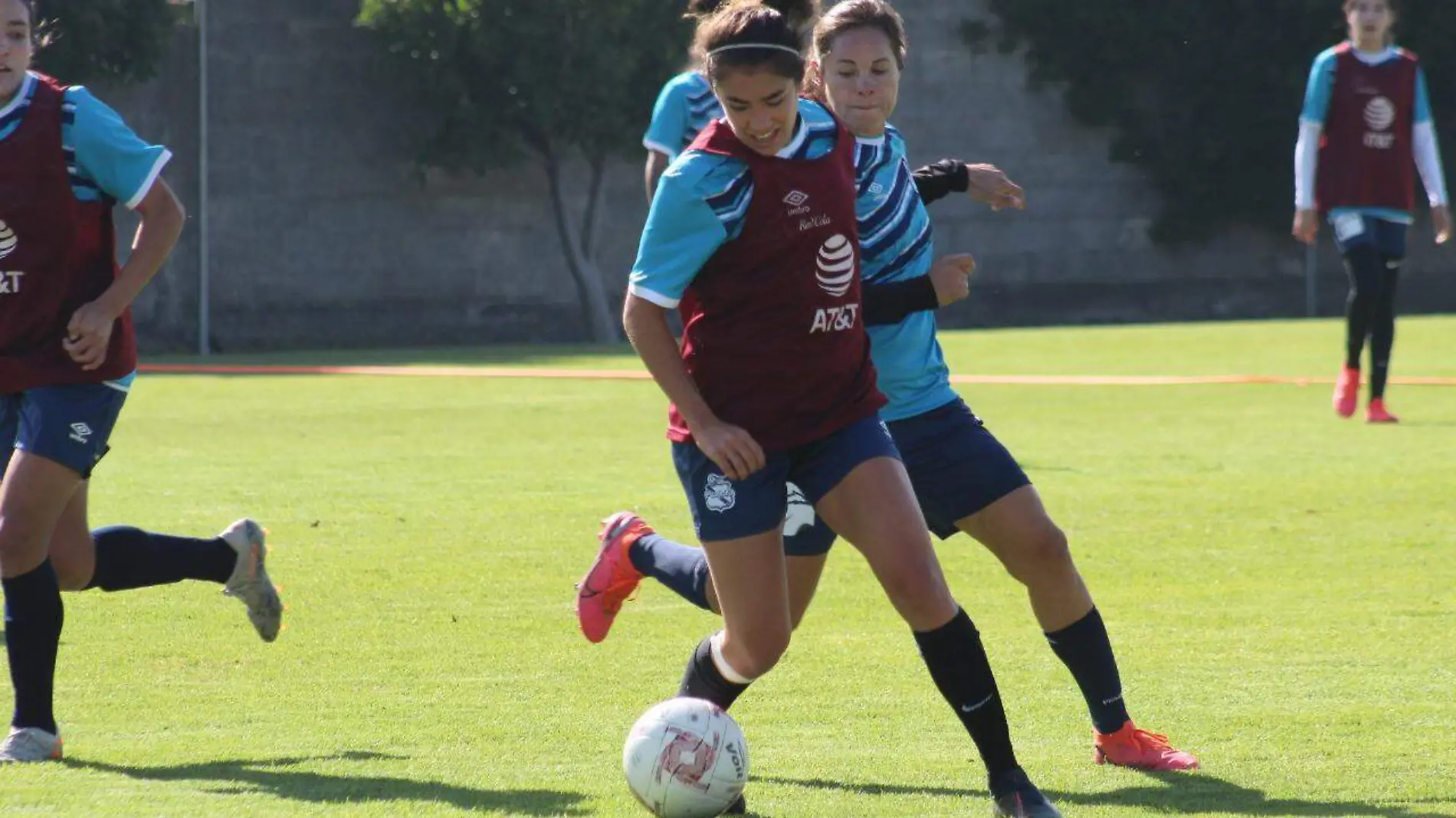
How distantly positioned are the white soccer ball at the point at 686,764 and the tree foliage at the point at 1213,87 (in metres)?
27.3

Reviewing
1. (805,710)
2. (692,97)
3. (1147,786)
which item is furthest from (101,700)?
(692,97)

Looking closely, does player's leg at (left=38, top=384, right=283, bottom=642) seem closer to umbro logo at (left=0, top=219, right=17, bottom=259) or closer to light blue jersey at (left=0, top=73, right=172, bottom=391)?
light blue jersey at (left=0, top=73, right=172, bottom=391)

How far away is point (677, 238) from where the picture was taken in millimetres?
4559

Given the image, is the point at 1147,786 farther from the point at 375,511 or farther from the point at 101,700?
the point at 375,511

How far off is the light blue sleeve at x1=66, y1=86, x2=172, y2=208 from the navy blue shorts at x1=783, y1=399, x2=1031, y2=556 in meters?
1.86

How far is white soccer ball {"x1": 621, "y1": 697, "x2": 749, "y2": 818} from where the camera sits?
14.9ft

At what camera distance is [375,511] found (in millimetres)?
9758

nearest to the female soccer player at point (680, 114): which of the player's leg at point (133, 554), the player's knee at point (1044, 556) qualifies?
the player's leg at point (133, 554)

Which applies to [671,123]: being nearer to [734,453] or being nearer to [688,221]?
[688,221]

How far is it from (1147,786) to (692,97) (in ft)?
22.7

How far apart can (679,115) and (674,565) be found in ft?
19.0

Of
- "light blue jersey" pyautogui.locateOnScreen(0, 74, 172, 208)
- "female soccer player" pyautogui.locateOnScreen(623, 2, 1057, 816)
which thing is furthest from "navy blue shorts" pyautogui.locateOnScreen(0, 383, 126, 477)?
"female soccer player" pyautogui.locateOnScreen(623, 2, 1057, 816)

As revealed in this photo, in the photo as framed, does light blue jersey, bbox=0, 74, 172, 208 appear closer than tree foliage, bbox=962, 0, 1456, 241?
Yes

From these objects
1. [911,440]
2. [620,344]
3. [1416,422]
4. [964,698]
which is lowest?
[620,344]
